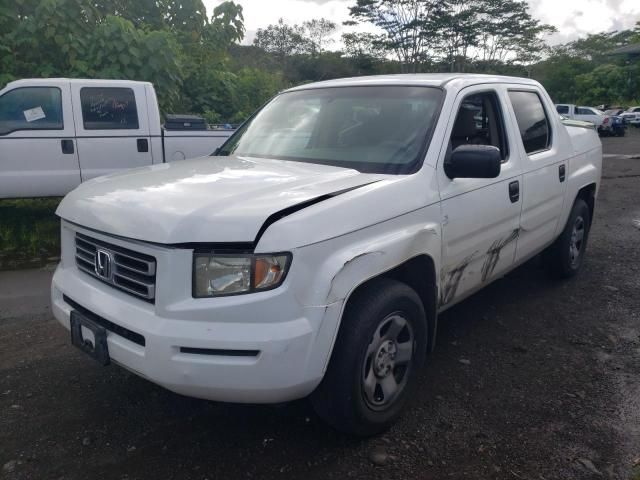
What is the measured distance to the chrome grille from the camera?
249 centimetres

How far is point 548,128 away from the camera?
187 inches

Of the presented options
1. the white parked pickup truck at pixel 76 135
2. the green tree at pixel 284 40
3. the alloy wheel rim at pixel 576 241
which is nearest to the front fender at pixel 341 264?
the alloy wheel rim at pixel 576 241

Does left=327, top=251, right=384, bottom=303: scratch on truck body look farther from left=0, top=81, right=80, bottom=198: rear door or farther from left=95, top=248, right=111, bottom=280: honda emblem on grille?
left=0, top=81, right=80, bottom=198: rear door

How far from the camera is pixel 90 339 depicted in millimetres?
2711

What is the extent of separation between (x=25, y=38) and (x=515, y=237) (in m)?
8.66

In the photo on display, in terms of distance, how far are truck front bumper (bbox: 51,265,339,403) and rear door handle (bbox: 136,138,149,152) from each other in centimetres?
593

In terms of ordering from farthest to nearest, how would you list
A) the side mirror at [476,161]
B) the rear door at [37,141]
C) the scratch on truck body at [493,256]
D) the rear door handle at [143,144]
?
the rear door handle at [143,144] < the rear door at [37,141] < the scratch on truck body at [493,256] < the side mirror at [476,161]

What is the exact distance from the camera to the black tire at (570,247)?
16.9ft

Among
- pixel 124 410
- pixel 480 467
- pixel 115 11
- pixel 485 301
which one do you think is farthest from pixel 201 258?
pixel 115 11

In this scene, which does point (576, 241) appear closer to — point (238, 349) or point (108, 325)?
point (238, 349)

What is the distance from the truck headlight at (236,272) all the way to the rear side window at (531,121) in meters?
2.61

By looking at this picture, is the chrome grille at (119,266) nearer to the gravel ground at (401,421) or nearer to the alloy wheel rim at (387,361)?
the gravel ground at (401,421)

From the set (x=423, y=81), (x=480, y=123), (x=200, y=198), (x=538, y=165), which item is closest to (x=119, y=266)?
(x=200, y=198)

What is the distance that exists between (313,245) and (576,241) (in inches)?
154
